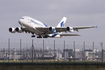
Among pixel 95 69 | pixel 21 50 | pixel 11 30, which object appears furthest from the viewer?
pixel 11 30

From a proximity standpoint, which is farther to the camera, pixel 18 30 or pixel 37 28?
pixel 18 30

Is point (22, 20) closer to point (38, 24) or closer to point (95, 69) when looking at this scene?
point (38, 24)

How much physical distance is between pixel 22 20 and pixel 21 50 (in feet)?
34.0

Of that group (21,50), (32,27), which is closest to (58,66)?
(21,50)

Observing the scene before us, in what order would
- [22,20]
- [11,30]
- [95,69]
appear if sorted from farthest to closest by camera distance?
[11,30]
[22,20]
[95,69]

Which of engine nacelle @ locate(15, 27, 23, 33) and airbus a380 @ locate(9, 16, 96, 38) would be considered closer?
airbus a380 @ locate(9, 16, 96, 38)

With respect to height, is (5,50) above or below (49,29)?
below

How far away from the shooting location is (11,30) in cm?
5825

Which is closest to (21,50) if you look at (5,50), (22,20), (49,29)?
(5,50)

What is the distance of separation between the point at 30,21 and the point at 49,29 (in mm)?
5475

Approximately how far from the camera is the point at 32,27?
5206cm

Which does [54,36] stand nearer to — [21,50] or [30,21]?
[30,21]

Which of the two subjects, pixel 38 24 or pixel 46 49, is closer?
pixel 46 49

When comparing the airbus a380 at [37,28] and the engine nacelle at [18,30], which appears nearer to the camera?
the airbus a380 at [37,28]
